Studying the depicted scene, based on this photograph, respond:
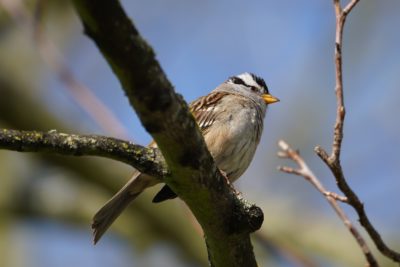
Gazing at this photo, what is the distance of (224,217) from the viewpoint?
2.36 m

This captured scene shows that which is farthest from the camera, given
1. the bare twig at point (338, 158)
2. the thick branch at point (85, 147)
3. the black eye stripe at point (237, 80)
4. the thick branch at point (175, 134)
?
the black eye stripe at point (237, 80)

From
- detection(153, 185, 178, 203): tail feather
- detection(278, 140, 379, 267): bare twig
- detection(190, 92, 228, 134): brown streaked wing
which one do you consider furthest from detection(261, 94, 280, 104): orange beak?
detection(278, 140, 379, 267): bare twig

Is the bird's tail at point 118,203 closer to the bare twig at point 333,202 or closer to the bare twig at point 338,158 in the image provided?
the bare twig at point 333,202

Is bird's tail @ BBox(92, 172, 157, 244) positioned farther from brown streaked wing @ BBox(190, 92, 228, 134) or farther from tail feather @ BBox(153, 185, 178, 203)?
brown streaked wing @ BBox(190, 92, 228, 134)

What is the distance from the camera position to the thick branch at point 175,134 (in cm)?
159

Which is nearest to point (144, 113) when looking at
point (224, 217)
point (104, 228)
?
point (224, 217)

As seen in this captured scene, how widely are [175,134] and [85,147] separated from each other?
0.28 m

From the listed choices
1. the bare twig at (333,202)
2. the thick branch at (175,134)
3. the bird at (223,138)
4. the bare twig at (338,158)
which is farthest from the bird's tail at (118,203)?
the bare twig at (338,158)

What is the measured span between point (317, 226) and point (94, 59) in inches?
91.8

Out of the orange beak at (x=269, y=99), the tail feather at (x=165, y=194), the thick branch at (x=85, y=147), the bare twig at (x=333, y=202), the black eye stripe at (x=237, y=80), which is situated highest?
the black eye stripe at (x=237, y=80)

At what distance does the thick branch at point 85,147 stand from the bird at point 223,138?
4.18 ft

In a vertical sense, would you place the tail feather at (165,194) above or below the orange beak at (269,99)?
below

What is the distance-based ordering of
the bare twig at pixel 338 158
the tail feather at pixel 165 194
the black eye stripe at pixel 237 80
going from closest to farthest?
the bare twig at pixel 338 158
the tail feather at pixel 165 194
the black eye stripe at pixel 237 80

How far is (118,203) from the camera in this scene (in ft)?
12.0
